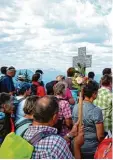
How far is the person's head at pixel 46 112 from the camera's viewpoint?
3117 mm

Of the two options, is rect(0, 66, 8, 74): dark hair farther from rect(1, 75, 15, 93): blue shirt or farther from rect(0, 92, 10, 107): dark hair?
rect(0, 92, 10, 107): dark hair

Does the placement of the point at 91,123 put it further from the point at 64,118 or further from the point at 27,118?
the point at 27,118

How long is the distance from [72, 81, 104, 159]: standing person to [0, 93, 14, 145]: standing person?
81cm

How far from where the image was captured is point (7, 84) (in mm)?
8117

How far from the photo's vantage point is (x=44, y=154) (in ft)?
9.69

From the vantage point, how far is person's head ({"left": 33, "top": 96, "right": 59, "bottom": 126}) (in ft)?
10.2

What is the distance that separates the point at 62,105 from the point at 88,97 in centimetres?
50

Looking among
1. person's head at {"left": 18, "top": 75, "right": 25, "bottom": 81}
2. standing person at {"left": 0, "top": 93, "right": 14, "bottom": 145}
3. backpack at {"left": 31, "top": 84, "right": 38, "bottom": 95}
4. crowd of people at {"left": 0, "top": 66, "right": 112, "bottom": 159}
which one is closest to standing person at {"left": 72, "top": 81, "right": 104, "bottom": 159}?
crowd of people at {"left": 0, "top": 66, "right": 112, "bottom": 159}

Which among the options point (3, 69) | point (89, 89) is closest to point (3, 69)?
point (3, 69)

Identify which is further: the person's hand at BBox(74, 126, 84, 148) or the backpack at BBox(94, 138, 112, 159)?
the person's hand at BBox(74, 126, 84, 148)

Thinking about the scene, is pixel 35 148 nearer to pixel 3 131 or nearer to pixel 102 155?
pixel 102 155

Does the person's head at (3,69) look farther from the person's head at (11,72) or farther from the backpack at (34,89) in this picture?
the backpack at (34,89)

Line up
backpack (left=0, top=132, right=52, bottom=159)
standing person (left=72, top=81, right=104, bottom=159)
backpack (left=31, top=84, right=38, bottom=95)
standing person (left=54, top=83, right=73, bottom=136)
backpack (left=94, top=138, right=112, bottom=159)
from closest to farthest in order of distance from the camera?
backpack (left=0, top=132, right=52, bottom=159), backpack (left=94, top=138, right=112, bottom=159), standing person (left=72, top=81, right=104, bottom=159), standing person (left=54, top=83, right=73, bottom=136), backpack (left=31, top=84, right=38, bottom=95)

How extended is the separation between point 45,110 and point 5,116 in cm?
175
